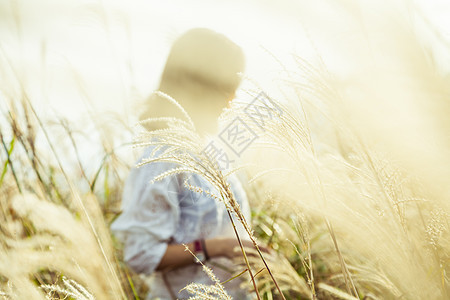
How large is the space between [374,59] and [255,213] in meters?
1.69

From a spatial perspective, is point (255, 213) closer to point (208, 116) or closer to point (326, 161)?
point (208, 116)

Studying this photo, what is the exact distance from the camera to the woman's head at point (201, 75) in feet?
6.19

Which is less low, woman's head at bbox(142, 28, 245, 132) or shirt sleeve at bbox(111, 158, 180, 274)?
woman's head at bbox(142, 28, 245, 132)

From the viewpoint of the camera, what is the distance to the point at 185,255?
64.4 inches

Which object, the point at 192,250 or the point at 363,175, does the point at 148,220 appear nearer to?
the point at 192,250

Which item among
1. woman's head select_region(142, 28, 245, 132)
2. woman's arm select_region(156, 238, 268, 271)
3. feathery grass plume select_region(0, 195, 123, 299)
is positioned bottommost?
woman's arm select_region(156, 238, 268, 271)

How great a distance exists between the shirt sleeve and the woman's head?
384 millimetres

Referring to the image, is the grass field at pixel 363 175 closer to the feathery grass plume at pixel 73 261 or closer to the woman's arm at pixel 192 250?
the feathery grass plume at pixel 73 261

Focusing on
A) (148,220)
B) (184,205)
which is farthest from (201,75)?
(148,220)

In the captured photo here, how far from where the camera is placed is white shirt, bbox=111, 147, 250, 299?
164cm

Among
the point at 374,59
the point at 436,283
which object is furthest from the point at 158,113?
the point at 436,283

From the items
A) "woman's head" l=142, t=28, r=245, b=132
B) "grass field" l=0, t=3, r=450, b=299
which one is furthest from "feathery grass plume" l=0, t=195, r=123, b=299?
"woman's head" l=142, t=28, r=245, b=132

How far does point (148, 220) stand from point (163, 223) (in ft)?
0.23

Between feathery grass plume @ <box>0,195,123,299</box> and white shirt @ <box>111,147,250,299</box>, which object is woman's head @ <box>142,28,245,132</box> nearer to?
white shirt @ <box>111,147,250,299</box>
